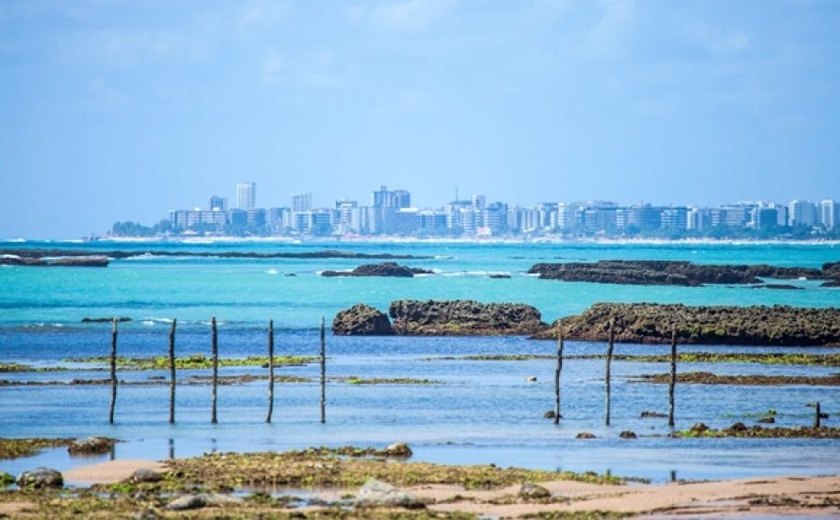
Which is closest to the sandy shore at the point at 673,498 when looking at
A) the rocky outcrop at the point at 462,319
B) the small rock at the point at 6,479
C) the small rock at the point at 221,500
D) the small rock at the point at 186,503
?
the small rock at the point at 221,500

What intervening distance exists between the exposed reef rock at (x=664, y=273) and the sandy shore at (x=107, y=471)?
387ft

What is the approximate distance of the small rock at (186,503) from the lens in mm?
29781

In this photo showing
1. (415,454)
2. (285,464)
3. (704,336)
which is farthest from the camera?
(704,336)

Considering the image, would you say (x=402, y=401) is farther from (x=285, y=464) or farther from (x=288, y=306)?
(x=288, y=306)

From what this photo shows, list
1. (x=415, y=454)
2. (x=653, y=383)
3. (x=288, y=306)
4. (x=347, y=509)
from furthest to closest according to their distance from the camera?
(x=288, y=306)
(x=653, y=383)
(x=415, y=454)
(x=347, y=509)

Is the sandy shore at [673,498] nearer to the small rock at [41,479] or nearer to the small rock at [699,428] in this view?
the small rock at [41,479]

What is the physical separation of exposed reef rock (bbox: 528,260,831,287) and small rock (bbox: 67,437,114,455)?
377 ft

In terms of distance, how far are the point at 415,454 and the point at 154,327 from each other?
55817 mm

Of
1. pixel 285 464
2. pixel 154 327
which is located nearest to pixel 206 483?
pixel 285 464

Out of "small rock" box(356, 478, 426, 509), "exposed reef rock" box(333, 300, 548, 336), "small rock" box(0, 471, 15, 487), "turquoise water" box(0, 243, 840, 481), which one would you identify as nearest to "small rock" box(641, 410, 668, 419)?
"turquoise water" box(0, 243, 840, 481)

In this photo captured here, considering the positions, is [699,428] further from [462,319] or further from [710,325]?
[462,319]

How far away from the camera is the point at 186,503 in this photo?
29.9 m

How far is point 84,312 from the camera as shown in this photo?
351 ft

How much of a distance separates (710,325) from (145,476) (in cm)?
5067
